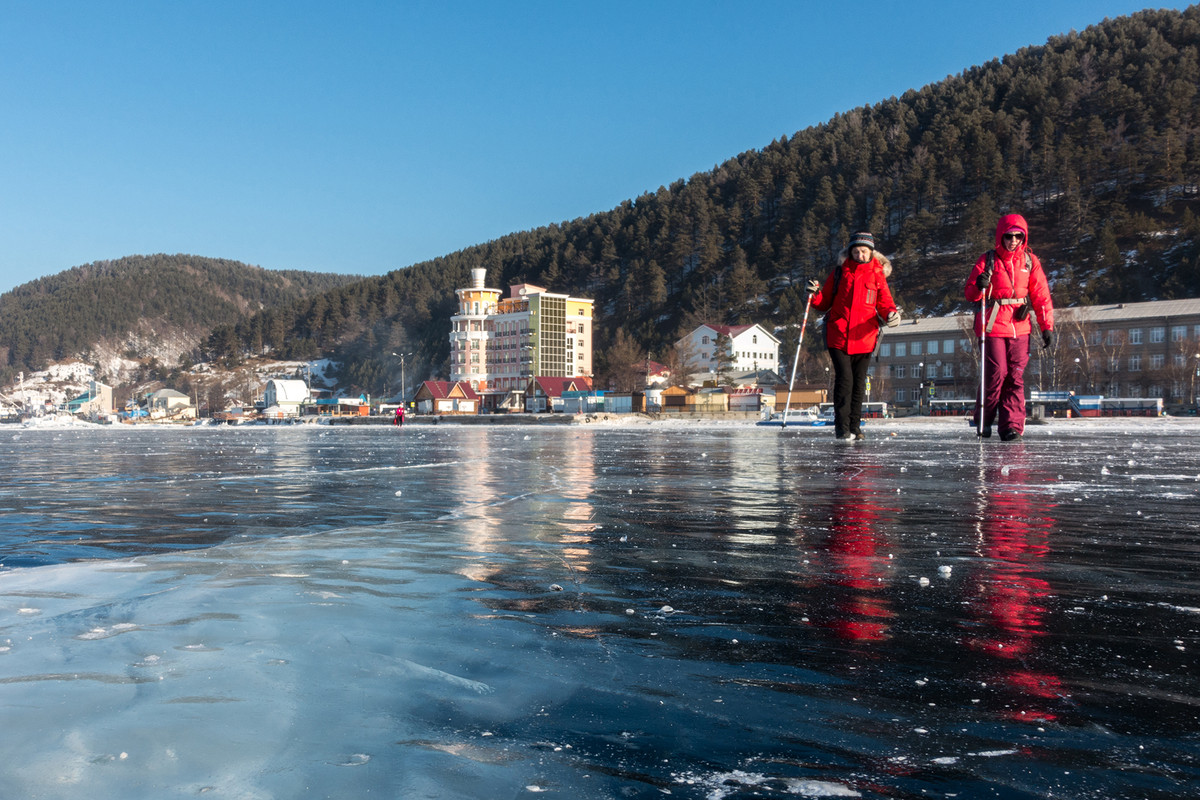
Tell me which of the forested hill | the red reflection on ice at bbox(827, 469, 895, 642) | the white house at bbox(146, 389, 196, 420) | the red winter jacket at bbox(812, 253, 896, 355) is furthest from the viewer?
the white house at bbox(146, 389, 196, 420)

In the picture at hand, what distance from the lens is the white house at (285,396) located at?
15138 cm

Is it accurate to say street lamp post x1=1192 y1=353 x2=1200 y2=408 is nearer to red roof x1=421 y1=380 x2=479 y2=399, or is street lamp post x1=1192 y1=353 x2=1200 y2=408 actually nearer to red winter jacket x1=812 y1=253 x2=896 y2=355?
red winter jacket x1=812 y1=253 x2=896 y2=355

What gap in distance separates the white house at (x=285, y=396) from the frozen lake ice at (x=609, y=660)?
15335cm

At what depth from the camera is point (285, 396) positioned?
501ft

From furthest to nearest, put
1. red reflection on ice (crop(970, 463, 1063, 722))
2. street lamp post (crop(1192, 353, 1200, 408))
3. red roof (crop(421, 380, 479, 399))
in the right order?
red roof (crop(421, 380, 479, 399)) → street lamp post (crop(1192, 353, 1200, 408)) → red reflection on ice (crop(970, 463, 1063, 722))

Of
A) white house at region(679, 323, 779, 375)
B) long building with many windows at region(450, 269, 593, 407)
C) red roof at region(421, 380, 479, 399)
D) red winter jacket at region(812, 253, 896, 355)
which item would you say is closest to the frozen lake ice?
red winter jacket at region(812, 253, 896, 355)

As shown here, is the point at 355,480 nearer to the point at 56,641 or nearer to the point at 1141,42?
the point at 56,641

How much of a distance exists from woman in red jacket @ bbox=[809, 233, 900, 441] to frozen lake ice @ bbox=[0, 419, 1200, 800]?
1.70 m

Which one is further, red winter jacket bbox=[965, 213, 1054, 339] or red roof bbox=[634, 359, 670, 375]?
red roof bbox=[634, 359, 670, 375]

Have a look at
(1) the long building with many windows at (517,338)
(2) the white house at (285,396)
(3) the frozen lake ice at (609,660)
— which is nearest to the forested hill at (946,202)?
(1) the long building with many windows at (517,338)

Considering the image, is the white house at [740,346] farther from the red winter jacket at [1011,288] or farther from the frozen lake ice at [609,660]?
the frozen lake ice at [609,660]

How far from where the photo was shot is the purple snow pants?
838 centimetres

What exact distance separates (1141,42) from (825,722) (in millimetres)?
203552

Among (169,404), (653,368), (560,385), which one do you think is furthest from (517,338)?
(169,404)
